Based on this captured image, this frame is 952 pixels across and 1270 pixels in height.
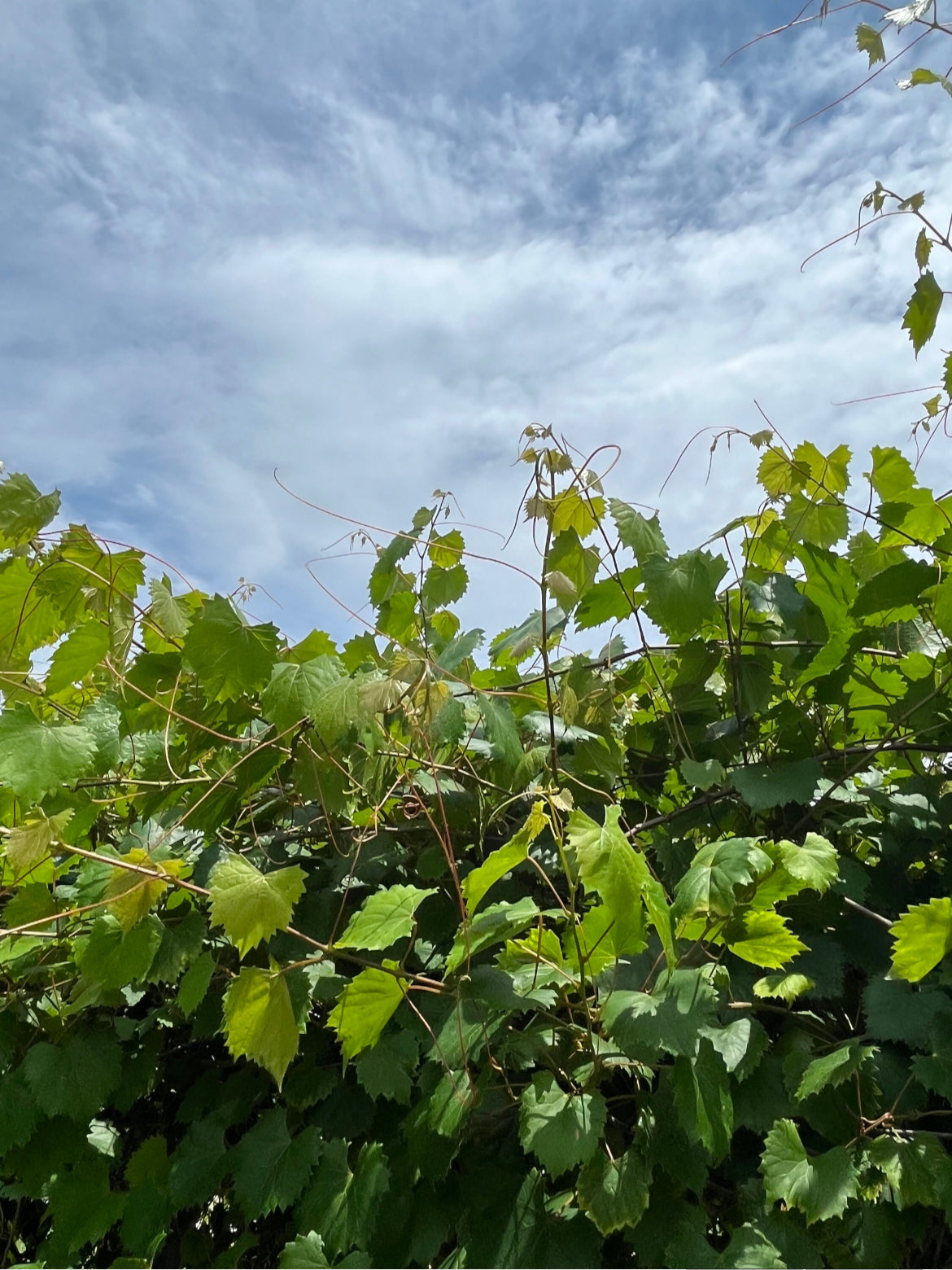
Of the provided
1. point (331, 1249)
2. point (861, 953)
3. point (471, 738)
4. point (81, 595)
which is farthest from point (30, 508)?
point (861, 953)

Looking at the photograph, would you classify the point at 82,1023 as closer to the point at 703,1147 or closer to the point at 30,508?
the point at 30,508

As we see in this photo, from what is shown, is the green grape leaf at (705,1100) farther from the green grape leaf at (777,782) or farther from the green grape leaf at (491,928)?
the green grape leaf at (777,782)

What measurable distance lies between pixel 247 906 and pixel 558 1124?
0.43 m

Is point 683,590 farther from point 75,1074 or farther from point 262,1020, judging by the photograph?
point 75,1074

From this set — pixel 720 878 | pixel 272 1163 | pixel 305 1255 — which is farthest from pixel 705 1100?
pixel 272 1163

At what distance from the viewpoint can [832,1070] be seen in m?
1.04

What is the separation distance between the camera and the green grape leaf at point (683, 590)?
1.33 meters

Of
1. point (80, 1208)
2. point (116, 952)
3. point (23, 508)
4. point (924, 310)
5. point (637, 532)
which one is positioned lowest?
point (80, 1208)

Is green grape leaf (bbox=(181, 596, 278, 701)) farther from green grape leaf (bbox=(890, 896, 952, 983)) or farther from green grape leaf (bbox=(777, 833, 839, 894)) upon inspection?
green grape leaf (bbox=(890, 896, 952, 983))

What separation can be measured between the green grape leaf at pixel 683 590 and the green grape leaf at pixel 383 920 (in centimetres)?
55

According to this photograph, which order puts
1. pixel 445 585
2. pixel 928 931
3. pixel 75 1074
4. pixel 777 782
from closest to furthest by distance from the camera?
pixel 928 931 → pixel 777 782 → pixel 75 1074 → pixel 445 585

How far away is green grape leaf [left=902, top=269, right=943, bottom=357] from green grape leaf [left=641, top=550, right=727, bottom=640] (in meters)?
0.42

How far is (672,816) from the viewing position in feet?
4.44

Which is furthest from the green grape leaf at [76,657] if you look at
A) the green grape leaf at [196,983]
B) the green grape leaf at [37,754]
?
the green grape leaf at [196,983]
